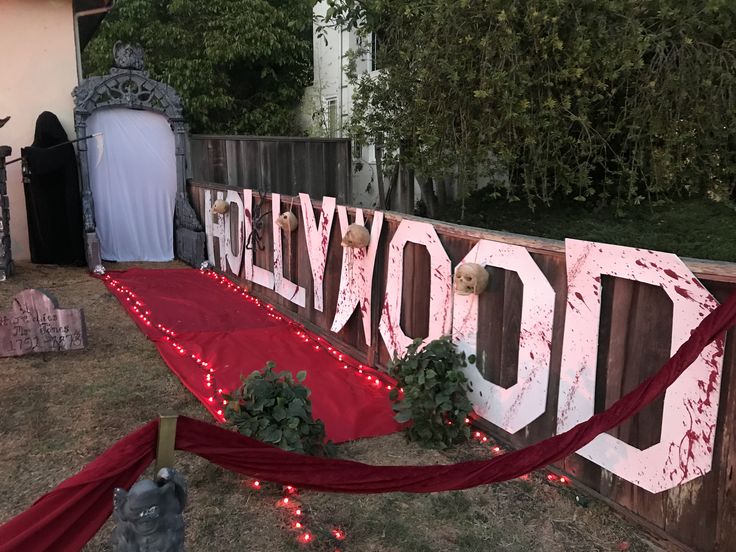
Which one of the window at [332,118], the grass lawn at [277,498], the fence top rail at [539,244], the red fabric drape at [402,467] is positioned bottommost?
the grass lawn at [277,498]

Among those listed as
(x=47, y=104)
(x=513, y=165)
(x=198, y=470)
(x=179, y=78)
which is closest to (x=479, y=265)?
(x=198, y=470)

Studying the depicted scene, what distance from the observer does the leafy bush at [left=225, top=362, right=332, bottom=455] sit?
11.6 ft

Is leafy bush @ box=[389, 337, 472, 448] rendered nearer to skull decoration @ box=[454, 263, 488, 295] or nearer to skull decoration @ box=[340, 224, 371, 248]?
skull decoration @ box=[454, 263, 488, 295]

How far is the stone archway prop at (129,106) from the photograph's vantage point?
31.0 ft

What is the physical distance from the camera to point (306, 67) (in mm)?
15648

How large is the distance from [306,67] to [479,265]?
12829 millimetres

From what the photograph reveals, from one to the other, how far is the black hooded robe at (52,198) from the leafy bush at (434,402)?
290 inches

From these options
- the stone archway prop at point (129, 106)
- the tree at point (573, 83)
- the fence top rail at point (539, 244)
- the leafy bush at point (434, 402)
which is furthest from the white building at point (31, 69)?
the leafy bush at point (434, 402)

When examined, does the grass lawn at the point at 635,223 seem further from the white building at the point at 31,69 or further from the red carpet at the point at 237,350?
the white building at the point at 31,69

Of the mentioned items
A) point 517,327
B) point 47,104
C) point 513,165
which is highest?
point 47,104

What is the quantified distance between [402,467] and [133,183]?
9169mm

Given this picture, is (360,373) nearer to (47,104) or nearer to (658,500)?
(658,500)

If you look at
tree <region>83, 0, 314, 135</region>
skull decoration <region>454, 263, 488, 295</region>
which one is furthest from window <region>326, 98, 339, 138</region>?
skull decoration <region>454, 263, 488, 295</region>

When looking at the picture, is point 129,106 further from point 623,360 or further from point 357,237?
point 623,360
